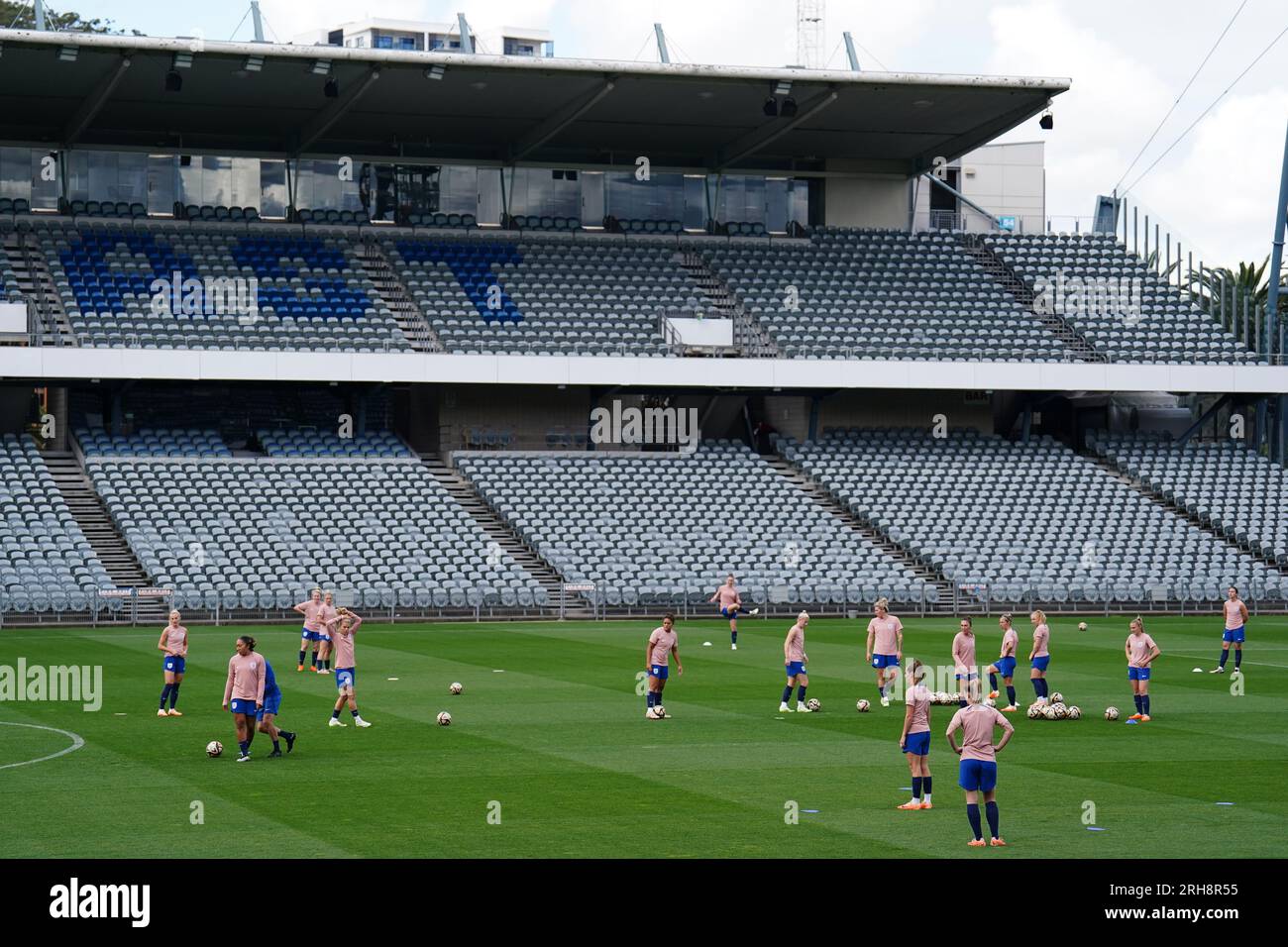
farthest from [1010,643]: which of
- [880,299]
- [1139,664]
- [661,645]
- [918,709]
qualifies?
[880,299]

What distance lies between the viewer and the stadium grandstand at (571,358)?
50250mm

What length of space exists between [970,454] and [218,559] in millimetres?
26294

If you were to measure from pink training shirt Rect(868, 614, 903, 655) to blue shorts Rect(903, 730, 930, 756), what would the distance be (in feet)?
30.2

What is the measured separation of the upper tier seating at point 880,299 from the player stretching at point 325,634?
2779 centimetres

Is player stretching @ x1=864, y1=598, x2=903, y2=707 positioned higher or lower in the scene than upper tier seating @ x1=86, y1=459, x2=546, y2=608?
lower

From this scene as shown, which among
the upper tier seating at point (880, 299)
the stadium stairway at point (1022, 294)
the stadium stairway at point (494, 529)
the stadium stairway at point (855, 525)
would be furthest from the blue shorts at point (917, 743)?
the stadium stairway at point (1022, 294)

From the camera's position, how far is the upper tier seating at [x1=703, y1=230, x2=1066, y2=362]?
197ft

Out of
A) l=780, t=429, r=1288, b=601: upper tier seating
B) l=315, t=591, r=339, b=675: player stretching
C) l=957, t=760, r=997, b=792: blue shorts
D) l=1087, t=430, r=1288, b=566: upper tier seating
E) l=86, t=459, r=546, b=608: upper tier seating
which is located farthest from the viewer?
l=1087, t=430, r=1288, b=566: upper tier seating

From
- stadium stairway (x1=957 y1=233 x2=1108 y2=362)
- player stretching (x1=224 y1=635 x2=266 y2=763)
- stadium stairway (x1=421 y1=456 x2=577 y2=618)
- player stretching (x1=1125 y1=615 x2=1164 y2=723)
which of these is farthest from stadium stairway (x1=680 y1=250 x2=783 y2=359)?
player stretching (x1=224 y1=635 x2=266 y2=763)

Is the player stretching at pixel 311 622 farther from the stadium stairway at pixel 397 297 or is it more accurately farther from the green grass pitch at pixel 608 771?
the stadium stairway at pixel 397 297

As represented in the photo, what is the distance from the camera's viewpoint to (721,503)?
2148 inches

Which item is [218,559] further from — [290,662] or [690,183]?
[690,183]

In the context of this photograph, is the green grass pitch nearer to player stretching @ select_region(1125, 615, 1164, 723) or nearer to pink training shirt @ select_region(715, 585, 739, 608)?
player stretching @ select_region(1125, 615, 1164, 723)
